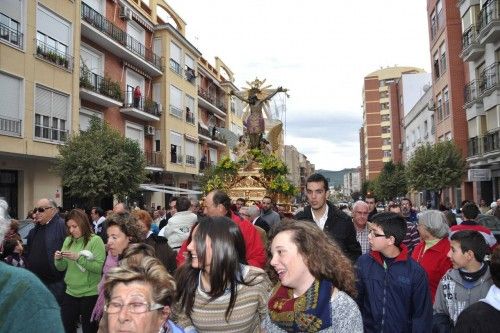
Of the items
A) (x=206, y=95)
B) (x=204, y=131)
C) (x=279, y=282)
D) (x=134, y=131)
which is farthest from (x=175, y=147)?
(x=279, y=282)

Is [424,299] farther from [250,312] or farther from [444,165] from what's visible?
[444,165]

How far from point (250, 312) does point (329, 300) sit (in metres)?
0.70

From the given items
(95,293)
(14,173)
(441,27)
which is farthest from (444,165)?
(95,293)

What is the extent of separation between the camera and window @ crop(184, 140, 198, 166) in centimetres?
3719

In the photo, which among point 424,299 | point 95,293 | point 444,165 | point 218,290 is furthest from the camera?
point 444,165

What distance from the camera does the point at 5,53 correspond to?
58.9 feet

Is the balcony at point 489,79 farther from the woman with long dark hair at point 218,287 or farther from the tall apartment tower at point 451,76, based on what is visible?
the woman with long dark hair at point 218,287

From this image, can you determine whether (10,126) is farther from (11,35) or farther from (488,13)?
(488,13)

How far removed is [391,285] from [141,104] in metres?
28.1

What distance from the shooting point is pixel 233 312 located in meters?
3.04

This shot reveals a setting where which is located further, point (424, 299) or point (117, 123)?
point (117, 123)

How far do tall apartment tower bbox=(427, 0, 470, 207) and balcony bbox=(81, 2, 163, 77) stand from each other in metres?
18.8

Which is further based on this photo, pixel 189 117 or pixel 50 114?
pixel 189 117

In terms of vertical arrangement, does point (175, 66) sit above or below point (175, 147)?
above
